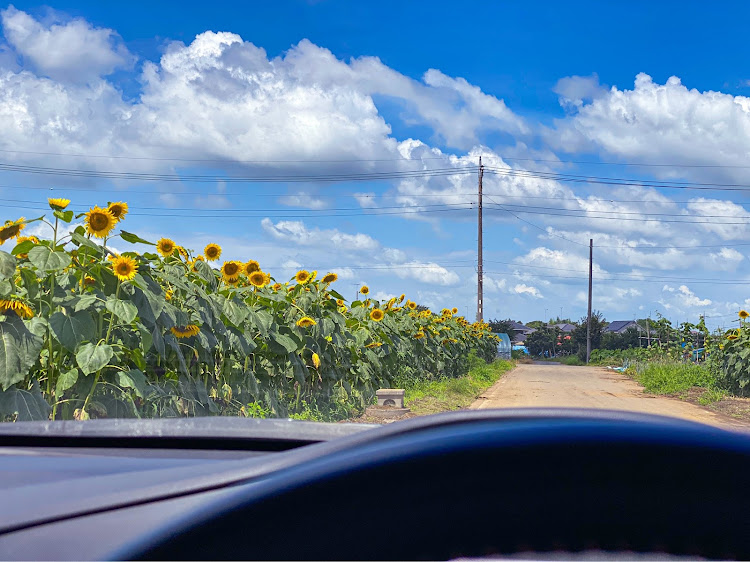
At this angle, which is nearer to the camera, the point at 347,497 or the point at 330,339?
the point at 347,497

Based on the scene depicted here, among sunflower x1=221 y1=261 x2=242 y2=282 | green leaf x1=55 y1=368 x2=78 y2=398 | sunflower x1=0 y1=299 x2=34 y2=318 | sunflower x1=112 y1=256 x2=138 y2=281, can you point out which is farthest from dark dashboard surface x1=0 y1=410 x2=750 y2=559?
sunflower x1=221 y1=261 x2=242 y2=282

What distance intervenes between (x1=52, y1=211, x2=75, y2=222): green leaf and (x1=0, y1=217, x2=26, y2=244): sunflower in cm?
27

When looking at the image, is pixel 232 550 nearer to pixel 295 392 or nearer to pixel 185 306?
pixel 185 306

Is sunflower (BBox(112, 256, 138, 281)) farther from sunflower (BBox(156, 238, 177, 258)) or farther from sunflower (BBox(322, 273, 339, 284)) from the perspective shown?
sunflower (BBox(322, 273, 339, 284))

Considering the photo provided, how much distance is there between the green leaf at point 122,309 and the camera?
4.70 m

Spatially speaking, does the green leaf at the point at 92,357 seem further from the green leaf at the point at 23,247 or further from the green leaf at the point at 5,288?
the green leaf at the point at 23,247

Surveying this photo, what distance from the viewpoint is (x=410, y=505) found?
0.74 metres

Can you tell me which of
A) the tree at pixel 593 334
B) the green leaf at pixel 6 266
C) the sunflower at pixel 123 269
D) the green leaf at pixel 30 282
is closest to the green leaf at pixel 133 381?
the sunflower at pixel 123 269

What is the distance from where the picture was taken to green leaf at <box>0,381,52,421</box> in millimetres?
4152

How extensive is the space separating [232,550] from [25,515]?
0.31 meters

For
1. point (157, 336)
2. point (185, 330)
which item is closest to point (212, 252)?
point (185, 330)

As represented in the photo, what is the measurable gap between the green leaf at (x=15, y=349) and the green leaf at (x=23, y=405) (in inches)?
3.1

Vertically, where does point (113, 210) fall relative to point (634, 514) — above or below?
above

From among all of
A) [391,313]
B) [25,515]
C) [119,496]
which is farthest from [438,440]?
[391,313]
